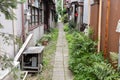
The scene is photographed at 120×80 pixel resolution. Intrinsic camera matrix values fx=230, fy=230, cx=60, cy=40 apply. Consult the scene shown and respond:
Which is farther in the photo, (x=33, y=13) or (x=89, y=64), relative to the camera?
(x=33, y=13)

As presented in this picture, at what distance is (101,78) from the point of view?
241 inches

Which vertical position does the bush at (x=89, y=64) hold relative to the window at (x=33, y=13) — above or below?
below

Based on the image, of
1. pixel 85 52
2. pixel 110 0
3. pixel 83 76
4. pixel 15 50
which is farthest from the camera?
pixel 85 52

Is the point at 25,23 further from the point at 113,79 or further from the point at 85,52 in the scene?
→ the point at 113,79

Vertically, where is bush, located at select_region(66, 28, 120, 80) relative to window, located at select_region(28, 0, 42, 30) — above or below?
below

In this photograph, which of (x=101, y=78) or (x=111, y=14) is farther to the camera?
(x=111, y=14)

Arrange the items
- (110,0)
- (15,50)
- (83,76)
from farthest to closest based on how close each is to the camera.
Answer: (15,50), (110,0), (83,76)

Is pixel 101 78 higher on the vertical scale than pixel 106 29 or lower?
lower

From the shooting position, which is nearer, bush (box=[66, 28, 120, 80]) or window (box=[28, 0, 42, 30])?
bush (box=[66, 28, 120, 80])

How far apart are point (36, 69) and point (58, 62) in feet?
6.88

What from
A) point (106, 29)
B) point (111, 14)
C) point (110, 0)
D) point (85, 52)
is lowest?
point (85, 52)

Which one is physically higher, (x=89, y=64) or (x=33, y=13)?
(x=33, y=13)

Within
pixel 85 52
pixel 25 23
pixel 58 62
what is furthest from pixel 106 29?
pixel 25 23

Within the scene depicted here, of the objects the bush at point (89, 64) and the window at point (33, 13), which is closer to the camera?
the bush at point (89, 64)
